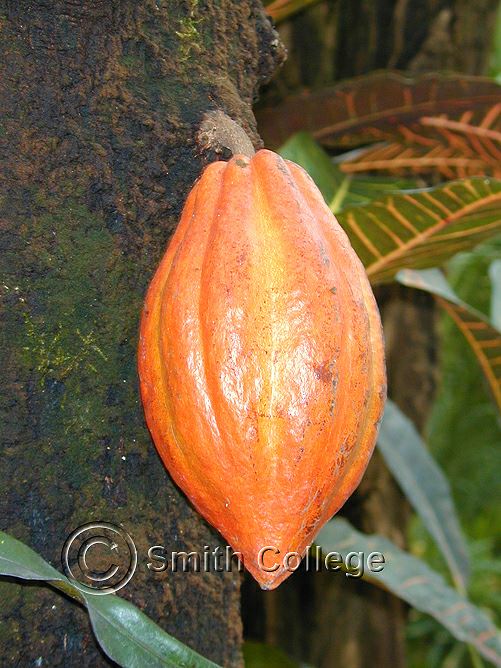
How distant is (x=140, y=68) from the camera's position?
70cm

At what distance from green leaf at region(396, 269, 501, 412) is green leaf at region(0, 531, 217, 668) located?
2.62 feet

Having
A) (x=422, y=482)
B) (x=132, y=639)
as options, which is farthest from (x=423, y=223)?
(x=132, y=639)

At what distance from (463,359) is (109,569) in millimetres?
2849

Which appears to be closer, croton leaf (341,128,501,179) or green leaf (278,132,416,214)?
green leaf (278,132,416,214)

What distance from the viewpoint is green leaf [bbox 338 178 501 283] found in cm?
108

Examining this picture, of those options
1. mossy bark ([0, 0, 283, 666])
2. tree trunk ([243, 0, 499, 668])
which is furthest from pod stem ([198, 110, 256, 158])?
tree trunk ([243, 0, 499, 668])

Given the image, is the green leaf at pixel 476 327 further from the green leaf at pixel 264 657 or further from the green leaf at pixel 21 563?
the green leaf at pixel 21 563

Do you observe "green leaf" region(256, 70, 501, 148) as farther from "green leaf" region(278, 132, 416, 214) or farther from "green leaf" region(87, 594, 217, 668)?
"green leaf" region(87, 594, 217, 668)

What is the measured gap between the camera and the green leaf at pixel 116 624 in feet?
1.82

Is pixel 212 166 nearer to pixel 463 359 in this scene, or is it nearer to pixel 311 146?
pixel 311 146

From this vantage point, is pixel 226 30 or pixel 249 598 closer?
pixel 226 30

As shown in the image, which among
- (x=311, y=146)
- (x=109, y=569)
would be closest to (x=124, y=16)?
(x=109, y=569)

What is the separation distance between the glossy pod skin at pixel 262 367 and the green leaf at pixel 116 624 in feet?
0.28

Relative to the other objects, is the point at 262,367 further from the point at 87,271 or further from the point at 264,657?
the point at 264,657
